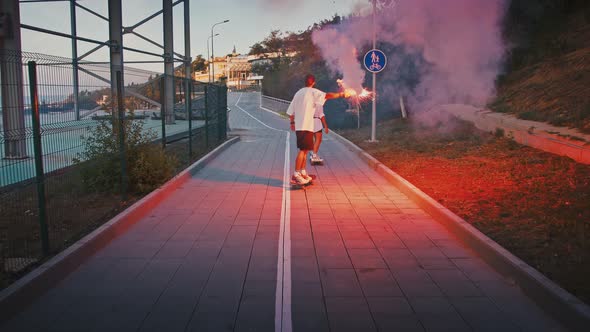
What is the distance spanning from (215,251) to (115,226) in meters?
1.61

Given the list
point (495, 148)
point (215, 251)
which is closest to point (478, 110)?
point (495, 148)

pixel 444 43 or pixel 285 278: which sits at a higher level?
pixel 444 43

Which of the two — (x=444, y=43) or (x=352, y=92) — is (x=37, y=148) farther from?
(x=444, y=43)

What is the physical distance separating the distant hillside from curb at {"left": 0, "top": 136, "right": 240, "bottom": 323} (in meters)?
8.23

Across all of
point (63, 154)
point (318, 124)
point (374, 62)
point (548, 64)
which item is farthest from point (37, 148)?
point (548, 64)

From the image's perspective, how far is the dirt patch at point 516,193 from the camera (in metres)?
5.80

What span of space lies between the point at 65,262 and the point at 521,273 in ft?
15.3

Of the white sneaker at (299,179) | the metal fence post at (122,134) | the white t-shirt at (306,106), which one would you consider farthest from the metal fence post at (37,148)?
the white t-shirt at (306,106)

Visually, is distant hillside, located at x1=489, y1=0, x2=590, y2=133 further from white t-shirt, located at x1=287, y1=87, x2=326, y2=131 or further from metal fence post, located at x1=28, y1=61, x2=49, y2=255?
metal fence post, located at x1=28, y1=61, x2=49, y2=255

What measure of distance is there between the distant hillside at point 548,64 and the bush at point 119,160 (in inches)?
321

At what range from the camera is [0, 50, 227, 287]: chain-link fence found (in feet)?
20.1

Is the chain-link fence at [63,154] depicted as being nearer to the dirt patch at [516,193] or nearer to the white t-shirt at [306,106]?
the white t-shirt at [306,106]

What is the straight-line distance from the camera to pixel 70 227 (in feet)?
24.7

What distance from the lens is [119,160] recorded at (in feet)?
32.2
